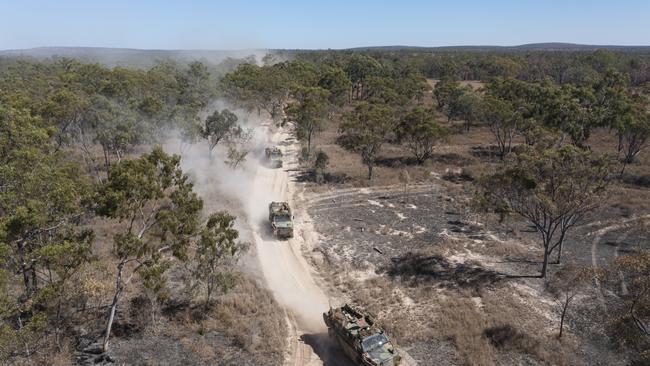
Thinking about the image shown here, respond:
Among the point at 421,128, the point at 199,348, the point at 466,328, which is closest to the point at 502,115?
the point at 421,128

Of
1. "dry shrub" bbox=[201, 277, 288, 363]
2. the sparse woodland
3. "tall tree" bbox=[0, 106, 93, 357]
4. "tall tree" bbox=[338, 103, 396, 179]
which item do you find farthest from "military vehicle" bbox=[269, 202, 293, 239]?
"tall tree" bbox=[338, 103, 396, 179]

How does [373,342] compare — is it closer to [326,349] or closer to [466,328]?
[326,349]

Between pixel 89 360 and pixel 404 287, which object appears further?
pixel 404 287

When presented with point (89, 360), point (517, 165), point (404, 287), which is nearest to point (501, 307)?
point (404, 287)

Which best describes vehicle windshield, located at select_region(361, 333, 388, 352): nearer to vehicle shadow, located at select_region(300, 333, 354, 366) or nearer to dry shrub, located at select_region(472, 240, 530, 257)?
vehicle shadow, located at select_region(300, 333, 354, 366)

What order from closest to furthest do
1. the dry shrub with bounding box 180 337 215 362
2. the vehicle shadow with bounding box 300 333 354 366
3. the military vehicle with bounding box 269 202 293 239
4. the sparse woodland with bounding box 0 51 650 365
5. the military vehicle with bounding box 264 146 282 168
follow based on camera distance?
the sparse woodland with bounding box 0 51 650 365 → the dry shrub with bounding box 180 337 215 362 → the vehicle shadow with bounding box 300 333 354 366 → the military vehicle with bounding box 269 202 293 239 → the military vehicle with bounding box 264 146 282 168

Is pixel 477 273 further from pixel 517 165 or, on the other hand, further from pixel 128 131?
pixel 128 131
